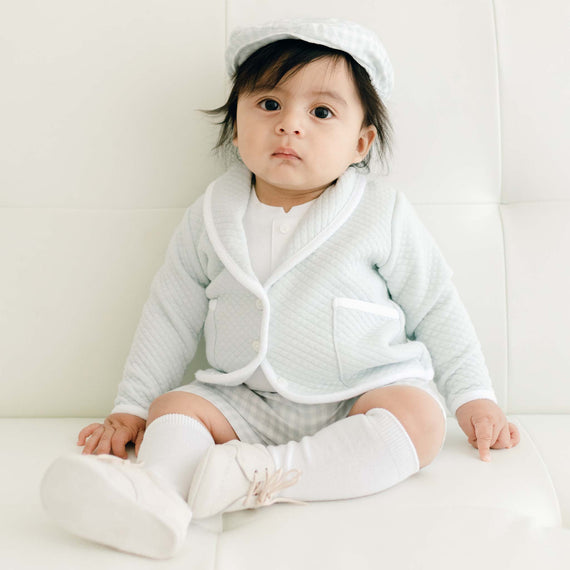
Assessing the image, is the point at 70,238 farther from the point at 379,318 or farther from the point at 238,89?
the point at 379,318

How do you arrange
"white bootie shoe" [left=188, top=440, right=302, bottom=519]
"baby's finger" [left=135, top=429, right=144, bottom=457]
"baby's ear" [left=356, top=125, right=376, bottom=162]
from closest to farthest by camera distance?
1. "white bootie shoe" [left=188, top=440, right=302, bottom=519]
2. "baby's finger" [left=135, top=429, right=144, bottom=457]
3. "baby's ear" [left=356, top=125, right=376, bottom=162]

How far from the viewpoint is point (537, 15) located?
1304mm

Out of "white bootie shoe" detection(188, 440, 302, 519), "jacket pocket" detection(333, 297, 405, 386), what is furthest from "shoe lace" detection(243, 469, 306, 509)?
"jacket pocket" detection(333, 297, 405, 386)

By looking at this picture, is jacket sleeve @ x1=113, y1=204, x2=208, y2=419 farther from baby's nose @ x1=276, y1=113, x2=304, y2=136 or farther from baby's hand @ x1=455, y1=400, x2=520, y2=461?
baby's hand @ x1=455, y1=400, x2=520, y2=461

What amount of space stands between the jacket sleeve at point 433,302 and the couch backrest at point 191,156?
12cm

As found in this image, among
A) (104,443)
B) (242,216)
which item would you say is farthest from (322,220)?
(104,443)

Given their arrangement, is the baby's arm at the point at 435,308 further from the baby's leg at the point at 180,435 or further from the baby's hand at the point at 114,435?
the baby's hand at the point at 114,435

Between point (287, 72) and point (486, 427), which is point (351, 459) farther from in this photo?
point (287, 72)

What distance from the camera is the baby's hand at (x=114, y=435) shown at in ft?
3.54

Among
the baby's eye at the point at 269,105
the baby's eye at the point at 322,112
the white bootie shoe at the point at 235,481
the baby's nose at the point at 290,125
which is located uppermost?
the baby's eye at the point at 269,105

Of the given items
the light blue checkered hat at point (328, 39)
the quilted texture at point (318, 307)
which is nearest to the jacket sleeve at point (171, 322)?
the quilted texture at point (318, 307)

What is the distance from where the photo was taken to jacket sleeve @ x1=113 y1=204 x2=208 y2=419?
1.19 m

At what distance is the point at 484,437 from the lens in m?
1.06

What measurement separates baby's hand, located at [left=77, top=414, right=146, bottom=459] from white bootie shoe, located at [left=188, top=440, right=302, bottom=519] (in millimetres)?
217
